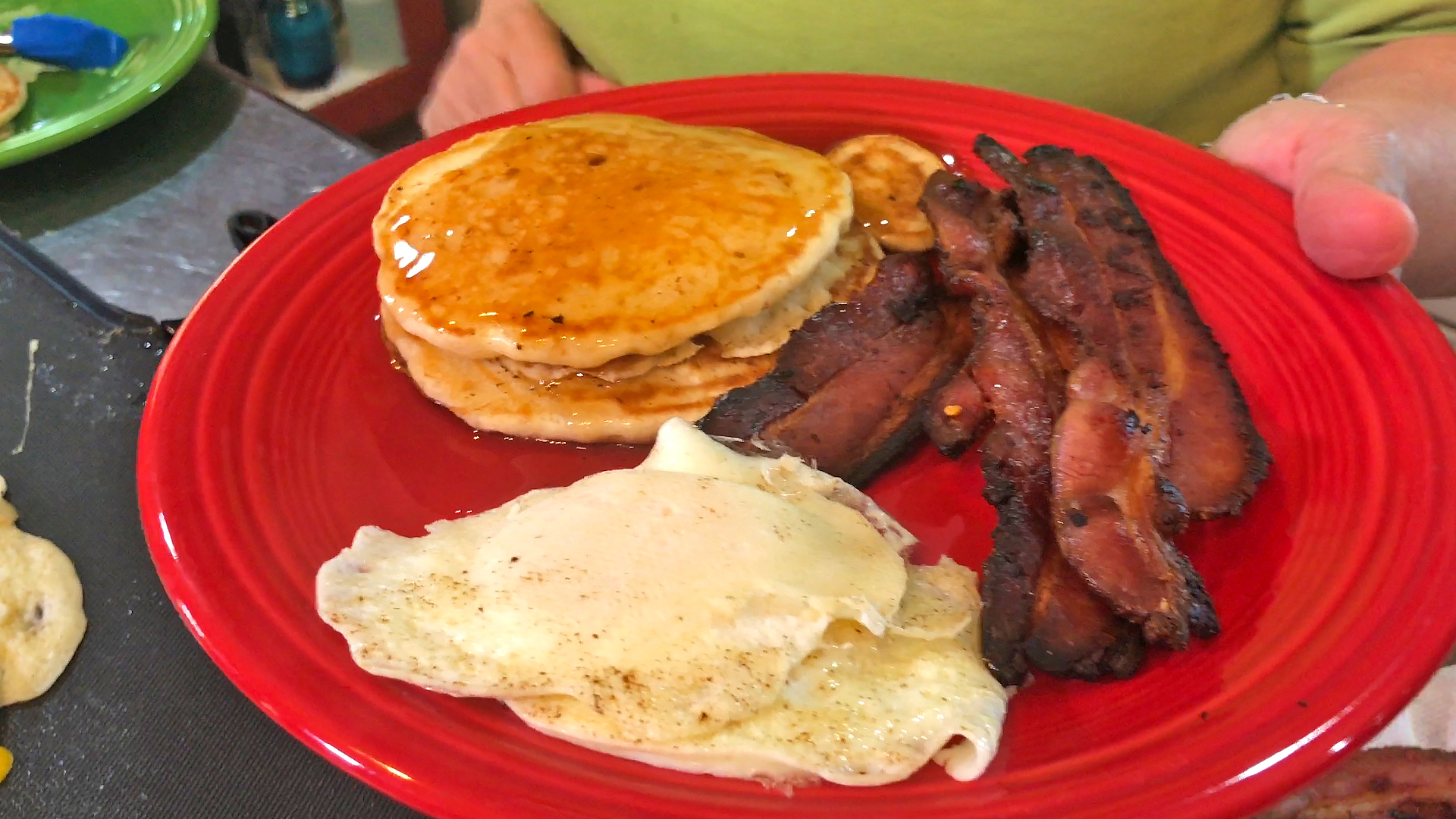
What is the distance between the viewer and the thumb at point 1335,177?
3.62 feet

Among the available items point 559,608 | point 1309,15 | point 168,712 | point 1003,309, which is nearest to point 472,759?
point 559,608

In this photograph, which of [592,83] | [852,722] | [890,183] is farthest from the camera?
[592,83]

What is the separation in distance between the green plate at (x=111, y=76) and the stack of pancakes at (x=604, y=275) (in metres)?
0.92

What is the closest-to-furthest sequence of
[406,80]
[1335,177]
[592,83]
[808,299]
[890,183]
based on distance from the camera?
1. [1335,177]
2. [808,299]
3. [890,183]
4. [592,83]
5. [406,80]

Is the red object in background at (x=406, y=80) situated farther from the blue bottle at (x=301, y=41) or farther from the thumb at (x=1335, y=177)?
the thumb at (x=1335, y=177)

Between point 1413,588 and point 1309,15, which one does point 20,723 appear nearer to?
point 1413,588

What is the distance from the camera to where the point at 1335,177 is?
1164mm

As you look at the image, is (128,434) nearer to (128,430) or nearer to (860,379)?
(128,430)

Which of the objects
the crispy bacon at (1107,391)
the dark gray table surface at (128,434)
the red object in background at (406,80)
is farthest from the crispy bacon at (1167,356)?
the red object in background at (406,80)

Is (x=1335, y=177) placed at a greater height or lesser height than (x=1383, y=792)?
greater

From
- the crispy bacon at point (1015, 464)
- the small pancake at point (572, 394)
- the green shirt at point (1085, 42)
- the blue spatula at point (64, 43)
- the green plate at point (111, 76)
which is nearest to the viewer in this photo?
the crispy bacon at point (1015, 464)

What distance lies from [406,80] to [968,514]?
134 inches

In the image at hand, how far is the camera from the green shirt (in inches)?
63.1

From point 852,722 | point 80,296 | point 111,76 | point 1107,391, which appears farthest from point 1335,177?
point 111,76
